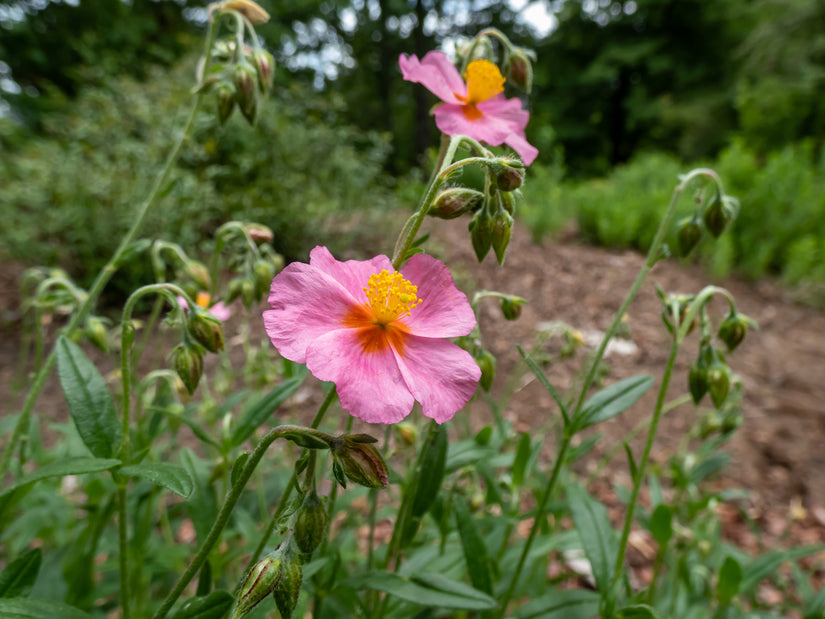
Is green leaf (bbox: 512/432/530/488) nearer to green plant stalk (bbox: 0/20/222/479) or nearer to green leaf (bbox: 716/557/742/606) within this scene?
green leaf (bbox: 716/557/742/606)

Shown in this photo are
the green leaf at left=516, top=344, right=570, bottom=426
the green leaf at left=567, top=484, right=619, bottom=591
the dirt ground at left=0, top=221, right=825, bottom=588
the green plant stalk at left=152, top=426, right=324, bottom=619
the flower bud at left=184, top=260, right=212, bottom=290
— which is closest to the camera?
the green plant stalk at left=152, top=426, right=324, bottom=619

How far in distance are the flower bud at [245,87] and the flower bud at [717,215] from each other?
1.06 m

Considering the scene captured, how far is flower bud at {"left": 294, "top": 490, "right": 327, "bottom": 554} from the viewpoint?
0.70 meters

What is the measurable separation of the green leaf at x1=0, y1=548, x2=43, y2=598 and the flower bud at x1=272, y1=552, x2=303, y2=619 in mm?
560

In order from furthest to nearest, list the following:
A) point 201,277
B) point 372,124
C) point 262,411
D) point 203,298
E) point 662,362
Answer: point 372,124 < point 662,362 < point 203,298 < point 201,277 < point 262,411

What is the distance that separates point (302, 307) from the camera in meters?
0.71

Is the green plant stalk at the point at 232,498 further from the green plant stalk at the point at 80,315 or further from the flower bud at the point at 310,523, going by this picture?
the green plant stalk at the point at 80,315

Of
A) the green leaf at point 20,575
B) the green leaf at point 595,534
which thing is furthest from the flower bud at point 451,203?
the green leaf at point 20,575

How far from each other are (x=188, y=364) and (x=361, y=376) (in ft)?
1.51

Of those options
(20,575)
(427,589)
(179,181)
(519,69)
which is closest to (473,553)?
(427,589)

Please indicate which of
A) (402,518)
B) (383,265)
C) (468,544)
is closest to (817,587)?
(468,544)

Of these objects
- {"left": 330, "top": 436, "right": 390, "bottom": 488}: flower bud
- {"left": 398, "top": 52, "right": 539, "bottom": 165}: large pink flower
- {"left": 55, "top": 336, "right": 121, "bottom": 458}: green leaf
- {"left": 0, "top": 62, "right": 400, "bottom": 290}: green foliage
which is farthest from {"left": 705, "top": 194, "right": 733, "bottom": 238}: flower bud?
{"left": 0, "top": 62, "right": 400, "bottom": 290}: green foliage

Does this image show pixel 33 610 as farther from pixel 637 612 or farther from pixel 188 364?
pixel 637 612

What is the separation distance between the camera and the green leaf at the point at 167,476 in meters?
0.77
